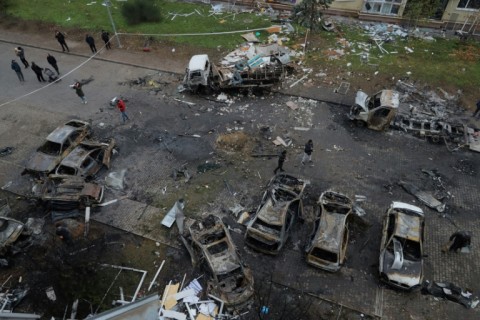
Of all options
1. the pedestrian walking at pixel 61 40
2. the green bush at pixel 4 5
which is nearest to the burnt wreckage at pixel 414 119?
the pedestrian walking at pixel 61 40

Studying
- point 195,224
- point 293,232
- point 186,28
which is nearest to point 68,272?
point 195,224

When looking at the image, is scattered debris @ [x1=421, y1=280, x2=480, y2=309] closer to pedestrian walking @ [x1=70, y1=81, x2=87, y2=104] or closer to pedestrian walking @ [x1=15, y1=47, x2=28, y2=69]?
pedestrian walking @ [x1=70, y1=81, x2=87, y2=104]

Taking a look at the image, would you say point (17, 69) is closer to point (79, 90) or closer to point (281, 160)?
point (79, 90)

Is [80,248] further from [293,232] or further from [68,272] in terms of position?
[293,232]

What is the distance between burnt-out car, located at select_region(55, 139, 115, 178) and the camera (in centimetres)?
1354

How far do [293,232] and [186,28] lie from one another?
56.3ft

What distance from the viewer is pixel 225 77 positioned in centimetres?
1827

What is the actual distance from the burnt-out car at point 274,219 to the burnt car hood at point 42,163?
864cm

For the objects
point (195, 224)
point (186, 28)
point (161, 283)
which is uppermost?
point (186, 28)

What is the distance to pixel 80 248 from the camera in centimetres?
1205

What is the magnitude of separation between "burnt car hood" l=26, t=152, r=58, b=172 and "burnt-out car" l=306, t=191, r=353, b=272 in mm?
10728

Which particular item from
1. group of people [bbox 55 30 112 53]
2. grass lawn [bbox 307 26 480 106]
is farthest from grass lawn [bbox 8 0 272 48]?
grass lawn [bbox 307 26 480 106]

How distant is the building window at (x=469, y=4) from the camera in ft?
70.1

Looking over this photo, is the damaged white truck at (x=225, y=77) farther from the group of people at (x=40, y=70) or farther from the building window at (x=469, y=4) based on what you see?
the building window at (x=469, y=4)
